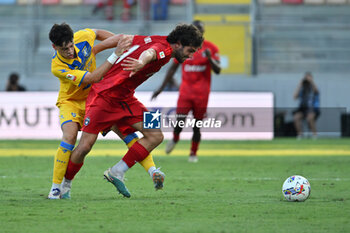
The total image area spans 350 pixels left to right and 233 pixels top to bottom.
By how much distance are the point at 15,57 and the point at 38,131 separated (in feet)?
15.0

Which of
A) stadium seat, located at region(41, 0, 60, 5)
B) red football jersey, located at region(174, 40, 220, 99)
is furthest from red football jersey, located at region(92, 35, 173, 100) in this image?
stadium seat, located at region(41, 0, 60, 5)

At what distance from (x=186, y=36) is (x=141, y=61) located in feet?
2.01

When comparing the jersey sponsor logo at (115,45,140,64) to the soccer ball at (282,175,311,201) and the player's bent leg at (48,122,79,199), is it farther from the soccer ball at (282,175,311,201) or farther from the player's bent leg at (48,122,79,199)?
the soccer ball at (282,175,311,201)

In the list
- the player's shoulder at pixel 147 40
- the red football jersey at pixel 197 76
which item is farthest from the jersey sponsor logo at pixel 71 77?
the red football jersey at pixel 197 76

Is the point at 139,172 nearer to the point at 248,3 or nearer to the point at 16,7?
the point at 248,3

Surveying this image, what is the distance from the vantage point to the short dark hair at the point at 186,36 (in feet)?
24.4

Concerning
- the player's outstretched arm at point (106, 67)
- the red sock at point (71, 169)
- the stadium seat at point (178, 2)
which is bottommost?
the red sock at point (71, 169)

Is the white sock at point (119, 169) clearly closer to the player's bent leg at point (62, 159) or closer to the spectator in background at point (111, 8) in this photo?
the player's bent leg at point (62, 159)

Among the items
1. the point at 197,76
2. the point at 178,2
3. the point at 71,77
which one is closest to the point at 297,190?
the point at 71,77

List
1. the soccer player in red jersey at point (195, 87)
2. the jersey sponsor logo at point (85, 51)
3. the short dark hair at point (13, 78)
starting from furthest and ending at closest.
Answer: the short dark hair at point (13, 78), the soccer player in red jersey at point (195, 87), the jersey sponsor logo at point (85, 51)

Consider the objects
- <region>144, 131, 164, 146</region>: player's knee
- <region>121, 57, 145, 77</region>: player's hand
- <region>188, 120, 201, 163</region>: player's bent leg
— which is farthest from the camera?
<region>188, 120, 201, 163</region>: player's bent leg

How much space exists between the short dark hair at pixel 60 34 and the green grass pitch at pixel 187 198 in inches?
65.8

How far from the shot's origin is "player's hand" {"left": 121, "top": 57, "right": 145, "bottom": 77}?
23.4 ft

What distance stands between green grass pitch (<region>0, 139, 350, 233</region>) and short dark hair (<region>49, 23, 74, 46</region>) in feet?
5.48
